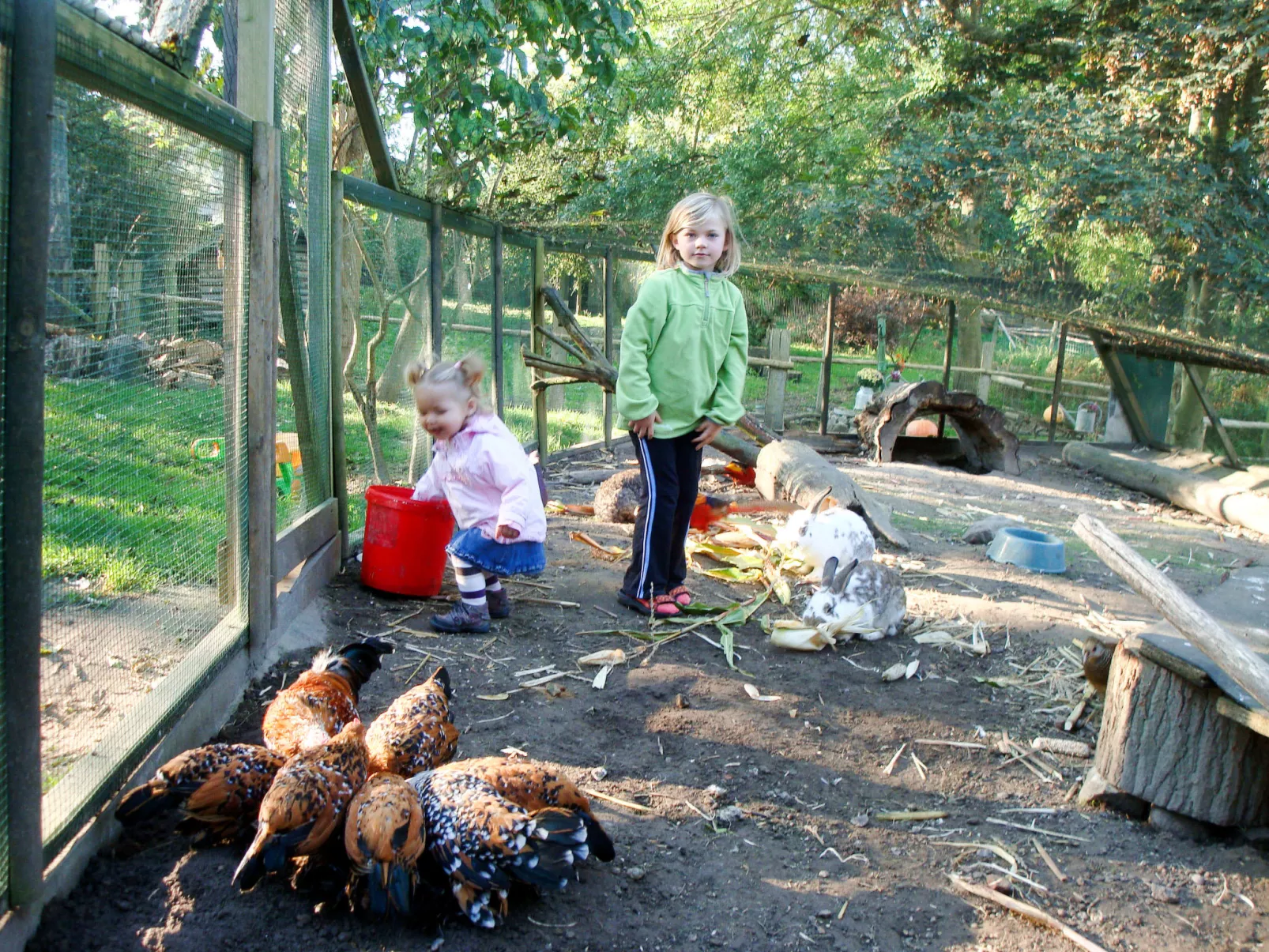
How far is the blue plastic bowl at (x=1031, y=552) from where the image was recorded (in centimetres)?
605

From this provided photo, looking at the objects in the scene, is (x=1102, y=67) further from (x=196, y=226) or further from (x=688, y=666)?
(x=196, y=226)

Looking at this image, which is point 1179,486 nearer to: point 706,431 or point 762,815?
point 706,431

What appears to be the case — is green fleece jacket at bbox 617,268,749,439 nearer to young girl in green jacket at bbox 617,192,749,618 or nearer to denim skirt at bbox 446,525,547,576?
young girl in green jacket at bbox 617,192,749,618

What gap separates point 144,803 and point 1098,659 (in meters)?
3.08

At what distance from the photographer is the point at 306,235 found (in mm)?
4285

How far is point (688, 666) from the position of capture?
13.3 feet

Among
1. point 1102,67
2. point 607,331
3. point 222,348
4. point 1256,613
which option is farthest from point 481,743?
point 1102,67

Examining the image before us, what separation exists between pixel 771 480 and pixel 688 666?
12.5ft

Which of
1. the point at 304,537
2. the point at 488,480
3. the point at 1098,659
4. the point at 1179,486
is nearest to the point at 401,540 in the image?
the point at 304,537

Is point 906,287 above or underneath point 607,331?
above

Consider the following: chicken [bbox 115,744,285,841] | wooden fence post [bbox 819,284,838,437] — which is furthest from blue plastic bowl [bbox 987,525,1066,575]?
wooden fence post [bbox 819,284,838,437]

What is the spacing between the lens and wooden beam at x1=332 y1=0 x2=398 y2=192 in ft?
15.5

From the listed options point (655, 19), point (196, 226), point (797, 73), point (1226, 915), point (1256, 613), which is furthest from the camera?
point (797, 73)

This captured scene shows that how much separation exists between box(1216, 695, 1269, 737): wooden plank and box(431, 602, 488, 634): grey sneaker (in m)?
2.76
